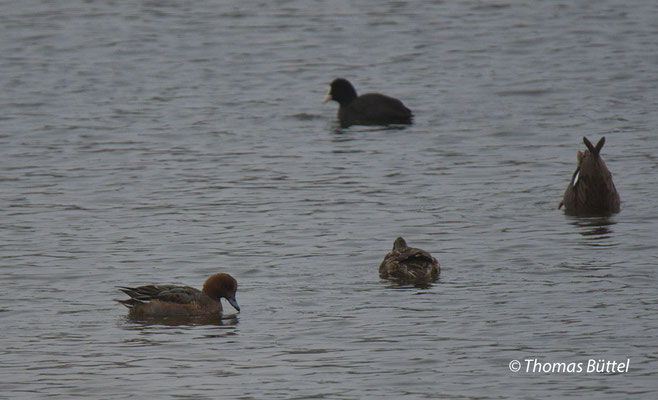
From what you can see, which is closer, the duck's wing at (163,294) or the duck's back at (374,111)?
the duck's wing at (163,294)

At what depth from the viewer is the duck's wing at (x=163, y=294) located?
12164mm

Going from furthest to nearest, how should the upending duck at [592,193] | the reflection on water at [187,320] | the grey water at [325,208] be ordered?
the upending duck at [592,193] < the reflection on water at [187,320] < the grey water at [325,208]

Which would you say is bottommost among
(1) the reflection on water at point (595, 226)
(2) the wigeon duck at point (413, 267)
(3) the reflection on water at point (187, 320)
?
(1) the reflection on water at point (595, 226)

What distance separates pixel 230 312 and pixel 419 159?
7.86 m

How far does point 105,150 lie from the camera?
69.0 feet

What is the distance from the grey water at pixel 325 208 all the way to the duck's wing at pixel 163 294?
0.24 metres

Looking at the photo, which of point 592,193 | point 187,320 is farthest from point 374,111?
point 187,320

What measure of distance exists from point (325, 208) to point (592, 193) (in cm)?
336

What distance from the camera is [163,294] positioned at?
1217 cm

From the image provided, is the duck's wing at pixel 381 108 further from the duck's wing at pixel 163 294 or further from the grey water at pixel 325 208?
the duck's wing at pixel 163 294

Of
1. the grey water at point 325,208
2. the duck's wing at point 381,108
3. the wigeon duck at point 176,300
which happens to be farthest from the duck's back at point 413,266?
the duck's wing at point 381,108

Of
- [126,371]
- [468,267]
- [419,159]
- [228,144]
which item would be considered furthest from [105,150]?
[126,371]

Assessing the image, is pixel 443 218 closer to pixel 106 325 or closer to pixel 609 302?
pixel 609 302

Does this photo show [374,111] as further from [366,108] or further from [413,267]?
[413,267]
